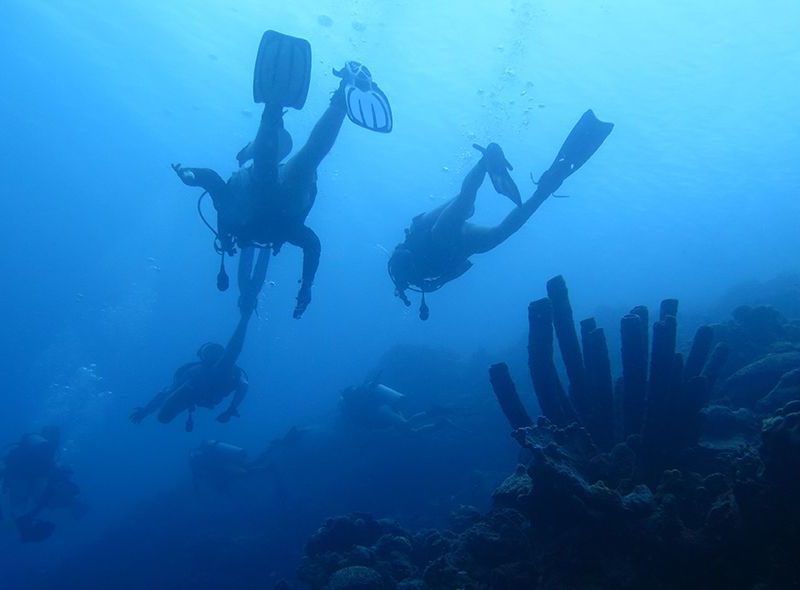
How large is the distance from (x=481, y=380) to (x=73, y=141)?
236 feet

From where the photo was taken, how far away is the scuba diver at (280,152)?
6688 mm

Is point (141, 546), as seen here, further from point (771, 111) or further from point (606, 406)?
point (771, 111)

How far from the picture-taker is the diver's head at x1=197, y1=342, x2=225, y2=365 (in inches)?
515

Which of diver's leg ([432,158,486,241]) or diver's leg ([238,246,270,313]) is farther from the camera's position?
diver's leg ([238,246,270,313])

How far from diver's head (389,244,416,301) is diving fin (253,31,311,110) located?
12.4ft

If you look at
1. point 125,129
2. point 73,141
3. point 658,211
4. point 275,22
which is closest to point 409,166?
point 275,22

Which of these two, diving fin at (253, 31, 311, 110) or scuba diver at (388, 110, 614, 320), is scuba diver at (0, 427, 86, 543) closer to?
scuba diver at (388, 110, 614, 320)

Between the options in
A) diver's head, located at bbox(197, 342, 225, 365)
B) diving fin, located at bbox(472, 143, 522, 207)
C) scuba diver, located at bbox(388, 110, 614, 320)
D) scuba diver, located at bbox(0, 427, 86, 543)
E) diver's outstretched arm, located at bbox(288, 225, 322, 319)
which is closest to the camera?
scuba diver, located at bbox(388, 110, 614, 320)

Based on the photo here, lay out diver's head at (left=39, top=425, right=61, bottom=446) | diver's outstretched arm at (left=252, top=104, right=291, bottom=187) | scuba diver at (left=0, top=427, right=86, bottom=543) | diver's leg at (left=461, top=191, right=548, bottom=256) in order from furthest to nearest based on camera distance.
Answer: diver's head at (left=39, top=425, right=61, bottom=446) < scuba diver at (left=0, top=427, right=86, bottom=543) < diver's leg at (left=461, top=191, right=548, bottom=256) < diver's outstretched arm at (left=252, top=104, right=291, bottom=187)

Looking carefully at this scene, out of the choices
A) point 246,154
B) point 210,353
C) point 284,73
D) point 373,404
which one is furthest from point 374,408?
point 284,73

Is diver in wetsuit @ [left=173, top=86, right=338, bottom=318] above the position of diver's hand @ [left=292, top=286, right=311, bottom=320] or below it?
above

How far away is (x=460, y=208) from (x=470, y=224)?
1.72 feet

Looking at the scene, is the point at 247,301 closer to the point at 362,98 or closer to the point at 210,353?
the point at 210,353

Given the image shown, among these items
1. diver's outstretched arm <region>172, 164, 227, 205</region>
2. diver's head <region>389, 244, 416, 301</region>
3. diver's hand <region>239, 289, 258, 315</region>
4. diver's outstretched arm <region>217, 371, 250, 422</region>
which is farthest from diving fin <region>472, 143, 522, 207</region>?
diver's hand <region>239, 289, 258, 315</region>
